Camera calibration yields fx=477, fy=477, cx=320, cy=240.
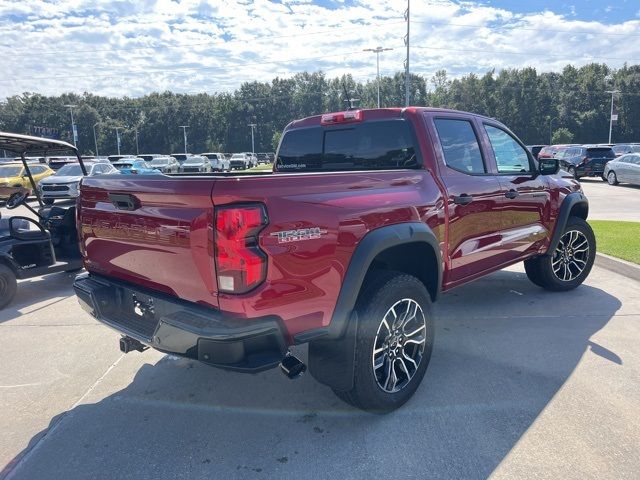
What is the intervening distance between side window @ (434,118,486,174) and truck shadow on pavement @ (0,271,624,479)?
1.55m

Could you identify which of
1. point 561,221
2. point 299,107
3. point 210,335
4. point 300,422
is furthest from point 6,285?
point 299,107

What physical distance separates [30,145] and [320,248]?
16.8 ft

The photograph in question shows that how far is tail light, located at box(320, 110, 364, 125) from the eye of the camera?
154 inches

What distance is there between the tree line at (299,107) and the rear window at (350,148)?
8003 centimetres

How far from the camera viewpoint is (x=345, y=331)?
9.02 ft

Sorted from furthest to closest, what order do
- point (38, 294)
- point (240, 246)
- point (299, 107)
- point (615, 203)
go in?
point (299, 107) → point (615, 203) → point (38, 294) → point (240, 246)

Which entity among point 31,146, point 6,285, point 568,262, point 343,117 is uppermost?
point 343,117

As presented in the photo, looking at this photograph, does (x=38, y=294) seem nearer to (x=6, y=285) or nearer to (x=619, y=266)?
(x=6, y=285)

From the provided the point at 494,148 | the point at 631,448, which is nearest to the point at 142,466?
the point at 631,448

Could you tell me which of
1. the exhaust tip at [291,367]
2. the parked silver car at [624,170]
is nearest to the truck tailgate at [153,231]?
the exhaust tip at [291,367]

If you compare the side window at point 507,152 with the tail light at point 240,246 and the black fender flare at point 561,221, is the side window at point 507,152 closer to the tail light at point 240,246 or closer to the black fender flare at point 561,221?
the black fender flare at point 561,221

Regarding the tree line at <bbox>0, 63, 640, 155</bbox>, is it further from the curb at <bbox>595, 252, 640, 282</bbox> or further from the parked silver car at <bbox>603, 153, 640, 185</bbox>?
the curb at <bbox>595, 252, 640, 282</bbox>

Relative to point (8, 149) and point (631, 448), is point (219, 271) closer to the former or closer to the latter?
point (631, 448)

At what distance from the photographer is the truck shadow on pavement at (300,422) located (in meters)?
2.60
